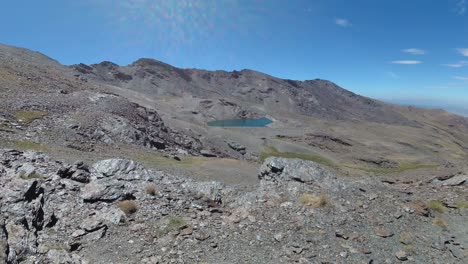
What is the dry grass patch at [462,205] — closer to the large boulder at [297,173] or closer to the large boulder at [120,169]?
the large boulder at [297,173]

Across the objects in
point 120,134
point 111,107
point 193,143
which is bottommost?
point 193,143

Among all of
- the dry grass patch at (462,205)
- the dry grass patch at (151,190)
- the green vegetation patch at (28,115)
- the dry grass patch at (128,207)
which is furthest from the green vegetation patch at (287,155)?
the dry grass patch at (128,207)

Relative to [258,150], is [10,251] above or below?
above

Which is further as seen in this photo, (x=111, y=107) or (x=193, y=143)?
(x=193, y=143)

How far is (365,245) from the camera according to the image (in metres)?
13.9

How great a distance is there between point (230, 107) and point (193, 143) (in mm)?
107115

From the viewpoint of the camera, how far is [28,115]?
3164 centimetres

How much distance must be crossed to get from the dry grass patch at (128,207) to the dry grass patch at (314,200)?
8.34 m

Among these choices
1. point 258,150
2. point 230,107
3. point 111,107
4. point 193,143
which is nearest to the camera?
point 111,107

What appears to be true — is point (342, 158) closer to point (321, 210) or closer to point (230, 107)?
point (321, 210)

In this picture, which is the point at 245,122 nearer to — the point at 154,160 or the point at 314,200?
the point at 154,160

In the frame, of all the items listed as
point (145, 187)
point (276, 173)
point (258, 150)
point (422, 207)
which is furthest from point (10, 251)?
point (258, 150)

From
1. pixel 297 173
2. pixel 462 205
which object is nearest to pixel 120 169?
pixel 297 173

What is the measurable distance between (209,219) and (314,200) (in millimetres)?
5575
